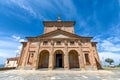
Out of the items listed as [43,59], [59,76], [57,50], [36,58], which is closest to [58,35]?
[57,50]

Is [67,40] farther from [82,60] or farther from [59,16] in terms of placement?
[59,16]

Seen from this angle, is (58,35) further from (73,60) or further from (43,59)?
(73,60)

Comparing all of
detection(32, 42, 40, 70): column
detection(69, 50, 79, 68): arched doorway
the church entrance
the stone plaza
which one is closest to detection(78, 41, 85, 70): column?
detection(69, 50, 79, 68): arched doorway

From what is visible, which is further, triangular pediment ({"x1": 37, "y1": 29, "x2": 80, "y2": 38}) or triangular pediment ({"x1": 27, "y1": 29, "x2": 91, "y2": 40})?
triangular pediment ({"x1": 37, "y1": 29, "x2": 80, "y2": 38})

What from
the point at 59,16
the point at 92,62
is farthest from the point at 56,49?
the point at 59,16

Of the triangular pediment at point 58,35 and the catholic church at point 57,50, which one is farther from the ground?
the triangular pediment at point 58,35

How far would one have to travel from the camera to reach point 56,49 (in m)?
22.1

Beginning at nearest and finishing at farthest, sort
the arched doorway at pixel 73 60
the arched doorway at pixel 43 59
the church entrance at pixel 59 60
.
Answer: the arched doorway at pixel 43 59
the arched doorway at pixel 73 60
the church entrance at pixel 59 60

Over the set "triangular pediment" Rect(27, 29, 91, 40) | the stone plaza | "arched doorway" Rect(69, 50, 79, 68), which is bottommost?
the stone plaza

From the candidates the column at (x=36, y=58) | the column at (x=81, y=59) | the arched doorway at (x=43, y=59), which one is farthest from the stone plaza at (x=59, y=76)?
the arched doorway at (x=43, y=59)

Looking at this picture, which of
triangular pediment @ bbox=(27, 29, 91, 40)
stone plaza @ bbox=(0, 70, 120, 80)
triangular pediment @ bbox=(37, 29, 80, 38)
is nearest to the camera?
stone plaza @ bbox=(0, 70, 120, 80)

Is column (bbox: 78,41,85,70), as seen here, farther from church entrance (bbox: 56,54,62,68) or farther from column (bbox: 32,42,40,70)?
column (bbox: 32,42,40,70)

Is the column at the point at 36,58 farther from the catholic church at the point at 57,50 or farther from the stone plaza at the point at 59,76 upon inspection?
the stone plaza at the point at 59,76

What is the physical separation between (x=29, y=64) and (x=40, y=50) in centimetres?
395
